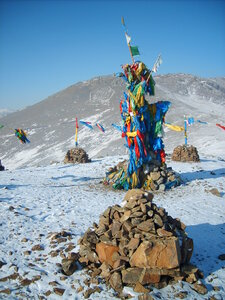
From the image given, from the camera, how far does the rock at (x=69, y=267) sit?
496 centimetres

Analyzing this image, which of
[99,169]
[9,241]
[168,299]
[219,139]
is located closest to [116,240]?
[168,299]

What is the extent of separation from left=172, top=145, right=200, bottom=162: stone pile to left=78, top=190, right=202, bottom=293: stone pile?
1093 centimetres

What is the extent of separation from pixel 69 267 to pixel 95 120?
4345 cm

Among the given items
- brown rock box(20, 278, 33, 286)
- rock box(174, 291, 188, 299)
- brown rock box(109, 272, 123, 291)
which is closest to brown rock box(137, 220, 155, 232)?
brown rock box(109, 272, 123, 291)

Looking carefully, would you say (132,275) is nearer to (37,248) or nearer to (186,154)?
(37,248)

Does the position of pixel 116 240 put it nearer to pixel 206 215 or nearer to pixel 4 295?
pixel 4 295

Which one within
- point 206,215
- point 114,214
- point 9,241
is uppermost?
point 114,214

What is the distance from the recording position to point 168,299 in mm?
4324

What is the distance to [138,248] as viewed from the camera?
4840mm

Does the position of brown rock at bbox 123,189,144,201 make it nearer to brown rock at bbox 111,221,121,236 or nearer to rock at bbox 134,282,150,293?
brown rock at bbox 111,221,121,236

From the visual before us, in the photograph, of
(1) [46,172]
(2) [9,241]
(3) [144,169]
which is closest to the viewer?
(2) [9,241]

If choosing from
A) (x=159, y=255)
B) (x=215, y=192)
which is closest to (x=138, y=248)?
(x=159, y=255)

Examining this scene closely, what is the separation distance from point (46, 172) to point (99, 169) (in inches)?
118

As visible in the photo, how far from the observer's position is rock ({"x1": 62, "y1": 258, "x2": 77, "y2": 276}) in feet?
16.3
